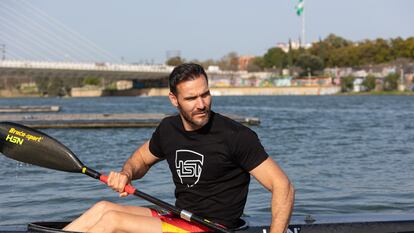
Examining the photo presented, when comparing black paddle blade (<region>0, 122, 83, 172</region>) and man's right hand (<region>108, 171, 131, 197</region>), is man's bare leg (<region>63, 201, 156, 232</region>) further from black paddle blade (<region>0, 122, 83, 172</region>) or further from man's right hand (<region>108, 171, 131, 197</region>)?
black paddle blade (<region>0, 122, 83, 172</region>)

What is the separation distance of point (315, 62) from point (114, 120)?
103732 millimetres

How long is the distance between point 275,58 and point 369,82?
3489 cm

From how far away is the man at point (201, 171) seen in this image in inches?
189

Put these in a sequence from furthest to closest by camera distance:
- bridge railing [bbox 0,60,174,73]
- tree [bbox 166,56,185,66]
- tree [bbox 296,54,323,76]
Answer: tree [bbox 166,56,185,66]
tree [bbox 296,54,323,76]
bridge railing [bbox 0,60,174,73]

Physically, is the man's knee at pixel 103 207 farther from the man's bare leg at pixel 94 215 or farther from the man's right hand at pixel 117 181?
the man's right hand at pixel 117 181

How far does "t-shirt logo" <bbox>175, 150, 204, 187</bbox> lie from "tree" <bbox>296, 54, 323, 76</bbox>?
127m

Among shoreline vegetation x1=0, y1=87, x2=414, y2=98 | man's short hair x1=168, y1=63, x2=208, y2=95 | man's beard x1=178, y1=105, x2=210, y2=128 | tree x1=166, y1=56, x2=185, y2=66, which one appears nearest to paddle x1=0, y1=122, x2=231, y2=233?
man's beard x1=178, y1=105, x2=210, y2=128

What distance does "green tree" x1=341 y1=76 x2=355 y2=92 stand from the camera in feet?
396

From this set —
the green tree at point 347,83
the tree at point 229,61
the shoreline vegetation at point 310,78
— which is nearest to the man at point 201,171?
the shoreline vegetation at point 310,78

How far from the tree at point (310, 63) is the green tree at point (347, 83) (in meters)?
9.02

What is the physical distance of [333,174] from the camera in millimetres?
14508

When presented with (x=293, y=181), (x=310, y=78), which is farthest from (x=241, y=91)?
(x=293, y=181)

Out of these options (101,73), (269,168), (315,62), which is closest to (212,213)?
(269,168)

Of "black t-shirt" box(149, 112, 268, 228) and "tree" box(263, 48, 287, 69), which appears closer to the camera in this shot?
"black t-shirt" box(149, 112, 268, 228)
